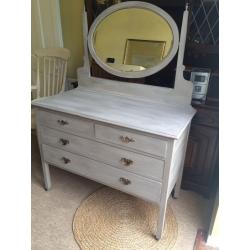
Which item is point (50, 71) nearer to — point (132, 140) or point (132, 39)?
point (132, 39)

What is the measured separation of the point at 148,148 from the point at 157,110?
0.32m

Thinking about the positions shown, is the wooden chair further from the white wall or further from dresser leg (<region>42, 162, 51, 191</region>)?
dresser leg (<region>42, 162, 51, 191</region>)

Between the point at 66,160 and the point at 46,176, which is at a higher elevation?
the point at 66,160

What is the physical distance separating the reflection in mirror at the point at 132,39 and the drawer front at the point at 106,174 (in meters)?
0.72

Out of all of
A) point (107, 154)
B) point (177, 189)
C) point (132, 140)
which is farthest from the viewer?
point (177, 189)

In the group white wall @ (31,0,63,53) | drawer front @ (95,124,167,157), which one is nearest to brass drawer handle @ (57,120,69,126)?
drawer front @ (95,124,167,157)

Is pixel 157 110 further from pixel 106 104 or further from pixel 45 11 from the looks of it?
pixel 45 11

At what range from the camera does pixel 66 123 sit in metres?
1.44

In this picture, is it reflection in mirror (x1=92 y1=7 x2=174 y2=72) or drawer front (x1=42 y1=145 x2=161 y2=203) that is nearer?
drawer front (x1=42 y1=145 x2=161 y2=203)

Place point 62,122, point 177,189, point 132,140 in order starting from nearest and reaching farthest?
point 132,140
point 62,122
point 177,189

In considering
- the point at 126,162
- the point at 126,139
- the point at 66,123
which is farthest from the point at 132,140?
the point at 66,123

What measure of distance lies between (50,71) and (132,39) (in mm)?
907

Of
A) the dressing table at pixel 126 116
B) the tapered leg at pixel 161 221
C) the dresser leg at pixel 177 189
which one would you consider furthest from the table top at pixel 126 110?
the dresser leg at pixel 177 189

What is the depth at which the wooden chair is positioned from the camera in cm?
196
